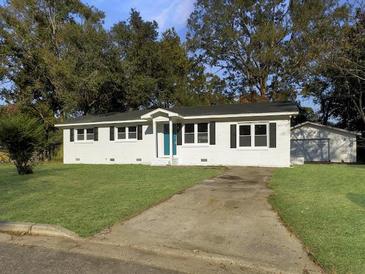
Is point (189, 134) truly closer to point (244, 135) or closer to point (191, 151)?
point (191, 151)

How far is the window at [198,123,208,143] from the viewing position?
1898 centimetres

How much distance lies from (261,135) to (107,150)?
992 cm

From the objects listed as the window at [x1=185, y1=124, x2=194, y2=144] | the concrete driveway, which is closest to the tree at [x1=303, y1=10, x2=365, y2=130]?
the window at [x1=185, y1=124, x2=194, y2=144]

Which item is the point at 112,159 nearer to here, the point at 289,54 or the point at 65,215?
the point at 65,215

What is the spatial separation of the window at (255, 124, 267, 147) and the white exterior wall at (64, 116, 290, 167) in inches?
10.6

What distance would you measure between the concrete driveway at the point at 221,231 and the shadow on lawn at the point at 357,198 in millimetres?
1947

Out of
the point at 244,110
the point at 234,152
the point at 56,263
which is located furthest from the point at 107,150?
the point at 56,263

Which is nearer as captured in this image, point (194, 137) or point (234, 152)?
point (234, 152)

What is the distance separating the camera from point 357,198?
313 inches

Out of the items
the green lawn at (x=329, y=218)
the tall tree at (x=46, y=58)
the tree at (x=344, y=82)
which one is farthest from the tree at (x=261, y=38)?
the green lawn at (x=329, y=218)

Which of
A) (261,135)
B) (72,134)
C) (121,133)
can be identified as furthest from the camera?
(72,134)

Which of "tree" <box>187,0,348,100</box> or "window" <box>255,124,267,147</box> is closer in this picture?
"window" <box>255,124,267,147</box>

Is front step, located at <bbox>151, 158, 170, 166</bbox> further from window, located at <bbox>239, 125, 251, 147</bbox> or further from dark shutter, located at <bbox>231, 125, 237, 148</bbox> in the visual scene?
window, located at <bbox>239, 125, 251, 147</bbox>

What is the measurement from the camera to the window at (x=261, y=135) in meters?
17.6
